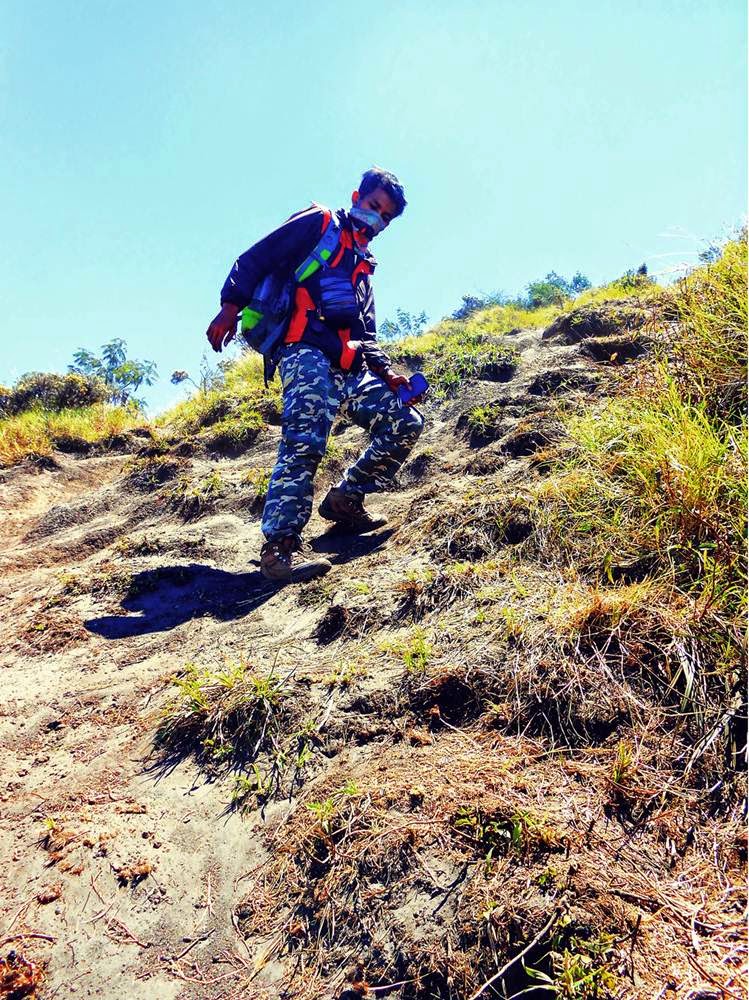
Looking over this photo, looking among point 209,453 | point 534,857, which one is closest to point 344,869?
point 534,857

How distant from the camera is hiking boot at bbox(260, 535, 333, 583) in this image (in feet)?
11.2

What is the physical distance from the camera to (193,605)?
11.3ft

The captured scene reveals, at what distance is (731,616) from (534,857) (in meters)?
0.96

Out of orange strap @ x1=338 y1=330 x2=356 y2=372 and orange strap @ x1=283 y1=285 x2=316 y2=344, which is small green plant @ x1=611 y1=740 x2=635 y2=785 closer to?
orange strap @ x1=338 y1=330 x2=356 y2=372

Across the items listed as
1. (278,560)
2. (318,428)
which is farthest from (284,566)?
(318,428)

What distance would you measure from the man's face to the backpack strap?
0.32 meters

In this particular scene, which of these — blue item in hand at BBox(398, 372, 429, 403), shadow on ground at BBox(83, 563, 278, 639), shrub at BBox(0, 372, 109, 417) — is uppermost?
shrub at BBox(0, 372, 109, 417)

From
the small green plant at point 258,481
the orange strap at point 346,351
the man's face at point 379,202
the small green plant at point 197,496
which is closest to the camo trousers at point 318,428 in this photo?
the orange strap at point 346,351

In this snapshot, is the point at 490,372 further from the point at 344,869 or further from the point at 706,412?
the point at 344,869

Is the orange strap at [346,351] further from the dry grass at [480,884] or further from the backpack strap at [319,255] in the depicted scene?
the dry grass at [480,884]

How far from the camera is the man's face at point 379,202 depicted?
3.98m

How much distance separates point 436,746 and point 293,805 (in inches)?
17.6

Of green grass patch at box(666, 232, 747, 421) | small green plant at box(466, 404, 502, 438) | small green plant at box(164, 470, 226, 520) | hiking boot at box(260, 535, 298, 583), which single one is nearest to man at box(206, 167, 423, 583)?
hiking boot at box(260, 535, 298, 583)

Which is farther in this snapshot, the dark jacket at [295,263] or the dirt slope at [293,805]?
the dark jacket at [295,263]
